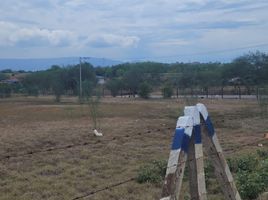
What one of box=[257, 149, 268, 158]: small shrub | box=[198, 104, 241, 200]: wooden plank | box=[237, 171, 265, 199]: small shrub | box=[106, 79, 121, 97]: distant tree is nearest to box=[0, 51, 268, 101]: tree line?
box=[106, 79, 121, 97]: distant tree

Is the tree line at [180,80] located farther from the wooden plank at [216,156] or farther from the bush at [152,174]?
the wooden plank at [216,156]

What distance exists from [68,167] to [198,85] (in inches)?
2062

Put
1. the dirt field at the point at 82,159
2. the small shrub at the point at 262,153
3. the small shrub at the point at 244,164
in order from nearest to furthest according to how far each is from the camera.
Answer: the dirt field at the point at 82,159, the small shrub at the point at 244,164, the small shrub at the point at 262,153

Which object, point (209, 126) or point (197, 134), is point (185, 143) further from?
point (209, 126)

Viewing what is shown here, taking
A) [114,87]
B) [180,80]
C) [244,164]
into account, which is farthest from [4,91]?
[244,164]

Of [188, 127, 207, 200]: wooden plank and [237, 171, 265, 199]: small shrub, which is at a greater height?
[188, 127, 207, 200]: wooden plank

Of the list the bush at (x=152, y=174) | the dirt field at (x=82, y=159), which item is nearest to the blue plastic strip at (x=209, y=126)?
the dirt field at (x=82, y=159)

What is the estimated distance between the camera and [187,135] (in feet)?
13.8

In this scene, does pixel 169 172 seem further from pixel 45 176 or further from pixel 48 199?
pixel 45 176

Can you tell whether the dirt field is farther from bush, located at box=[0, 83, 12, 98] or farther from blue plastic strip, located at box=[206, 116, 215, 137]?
bush, located at box=[0, 83, 12, 98]

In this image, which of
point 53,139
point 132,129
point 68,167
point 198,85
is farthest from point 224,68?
point 68,167

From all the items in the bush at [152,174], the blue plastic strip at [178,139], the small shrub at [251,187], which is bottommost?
the bush at [152,174]

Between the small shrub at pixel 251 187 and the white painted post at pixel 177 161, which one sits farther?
the small shrub at pixel 251 187

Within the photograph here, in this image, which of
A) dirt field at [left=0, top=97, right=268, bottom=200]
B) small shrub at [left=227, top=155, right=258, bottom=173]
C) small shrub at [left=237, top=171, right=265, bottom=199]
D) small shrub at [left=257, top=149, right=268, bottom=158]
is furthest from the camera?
small shrub at [left=257, top=149, right=268, bottom=158]
